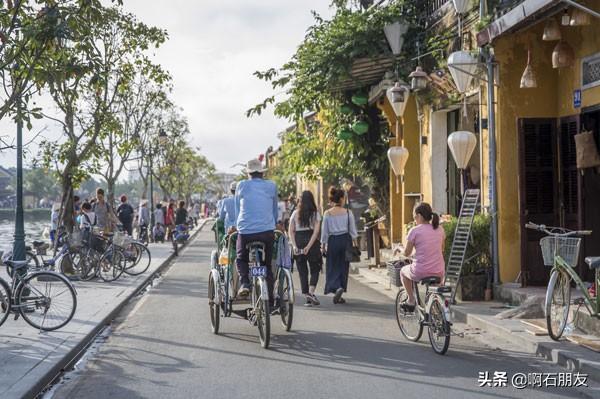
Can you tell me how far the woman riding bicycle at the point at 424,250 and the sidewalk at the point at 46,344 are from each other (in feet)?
12.5

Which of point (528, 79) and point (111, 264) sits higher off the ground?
point (528, 79)

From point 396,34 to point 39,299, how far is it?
997 centimetres

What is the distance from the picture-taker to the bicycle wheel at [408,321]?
878 cm

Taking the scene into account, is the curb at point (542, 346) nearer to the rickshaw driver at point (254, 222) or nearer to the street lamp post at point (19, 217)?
the rickshaw driver at point (254, 222)

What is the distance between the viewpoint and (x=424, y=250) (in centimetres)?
843

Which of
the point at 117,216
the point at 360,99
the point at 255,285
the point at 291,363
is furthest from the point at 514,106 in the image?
the point at 117,216

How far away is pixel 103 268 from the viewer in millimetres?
16344

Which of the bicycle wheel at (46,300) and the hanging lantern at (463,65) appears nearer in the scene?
the bicycle wheel at (46,300)

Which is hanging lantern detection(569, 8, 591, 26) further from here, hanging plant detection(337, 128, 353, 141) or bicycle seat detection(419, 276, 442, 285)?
hanging plant detection(337, 128, 353, 141)

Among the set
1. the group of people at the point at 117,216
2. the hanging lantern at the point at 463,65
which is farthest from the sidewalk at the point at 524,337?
the group of people at the point at 117,216

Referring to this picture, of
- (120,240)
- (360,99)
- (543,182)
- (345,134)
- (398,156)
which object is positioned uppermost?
(360,99)

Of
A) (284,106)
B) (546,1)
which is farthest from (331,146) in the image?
(546,1)

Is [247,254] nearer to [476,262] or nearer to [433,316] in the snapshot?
[433,316]

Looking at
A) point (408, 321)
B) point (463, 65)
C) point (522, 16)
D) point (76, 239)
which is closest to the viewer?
point (408, 321)
